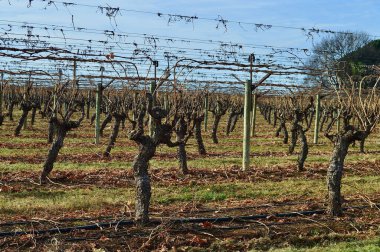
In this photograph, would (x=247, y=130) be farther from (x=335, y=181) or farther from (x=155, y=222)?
(x=155, y=222)

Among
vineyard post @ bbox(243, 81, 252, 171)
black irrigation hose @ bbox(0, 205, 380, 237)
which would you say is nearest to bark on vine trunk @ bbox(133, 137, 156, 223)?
black irrigation hose @ bbox(0, 205, 380, 237)

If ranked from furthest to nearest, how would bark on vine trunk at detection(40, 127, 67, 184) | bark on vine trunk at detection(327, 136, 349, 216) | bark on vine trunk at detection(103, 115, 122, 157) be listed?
bark on vine trunk at detection(103, 115, 122, 157), bark on vine trunk at detection(40, 127, 67, 184), bark on vine trunk at detection(327, 136, 349, 216)

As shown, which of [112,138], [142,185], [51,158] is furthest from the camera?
[112,138]

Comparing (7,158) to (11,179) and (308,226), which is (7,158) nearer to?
(11,179)

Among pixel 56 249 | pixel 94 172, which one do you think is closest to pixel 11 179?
pixel 94 172

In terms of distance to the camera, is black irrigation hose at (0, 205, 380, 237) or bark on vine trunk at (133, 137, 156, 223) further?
bark on vine trunk at (133, 137, 156, 223)

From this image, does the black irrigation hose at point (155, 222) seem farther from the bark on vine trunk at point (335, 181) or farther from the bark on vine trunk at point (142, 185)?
the bark on vine trunk at point (335, 181)

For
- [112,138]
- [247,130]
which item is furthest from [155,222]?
[112,138]

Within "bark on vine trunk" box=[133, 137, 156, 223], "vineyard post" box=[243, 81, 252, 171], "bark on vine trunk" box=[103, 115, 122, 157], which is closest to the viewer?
"bark on vine trunk" box=[133, 137, 156, 223]

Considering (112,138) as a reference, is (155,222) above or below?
below

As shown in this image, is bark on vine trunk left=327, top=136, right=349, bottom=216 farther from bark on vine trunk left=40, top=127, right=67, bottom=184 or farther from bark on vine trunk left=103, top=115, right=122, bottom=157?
bark on vine trunk left=103, top=115, right=122, bottom=157

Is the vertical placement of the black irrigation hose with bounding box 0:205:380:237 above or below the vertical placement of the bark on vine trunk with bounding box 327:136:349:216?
below

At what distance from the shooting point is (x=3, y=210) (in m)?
9.37

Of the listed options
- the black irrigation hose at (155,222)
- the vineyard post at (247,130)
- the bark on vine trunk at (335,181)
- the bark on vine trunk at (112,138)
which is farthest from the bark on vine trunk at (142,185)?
the bark on vine trunk at (112,138)
